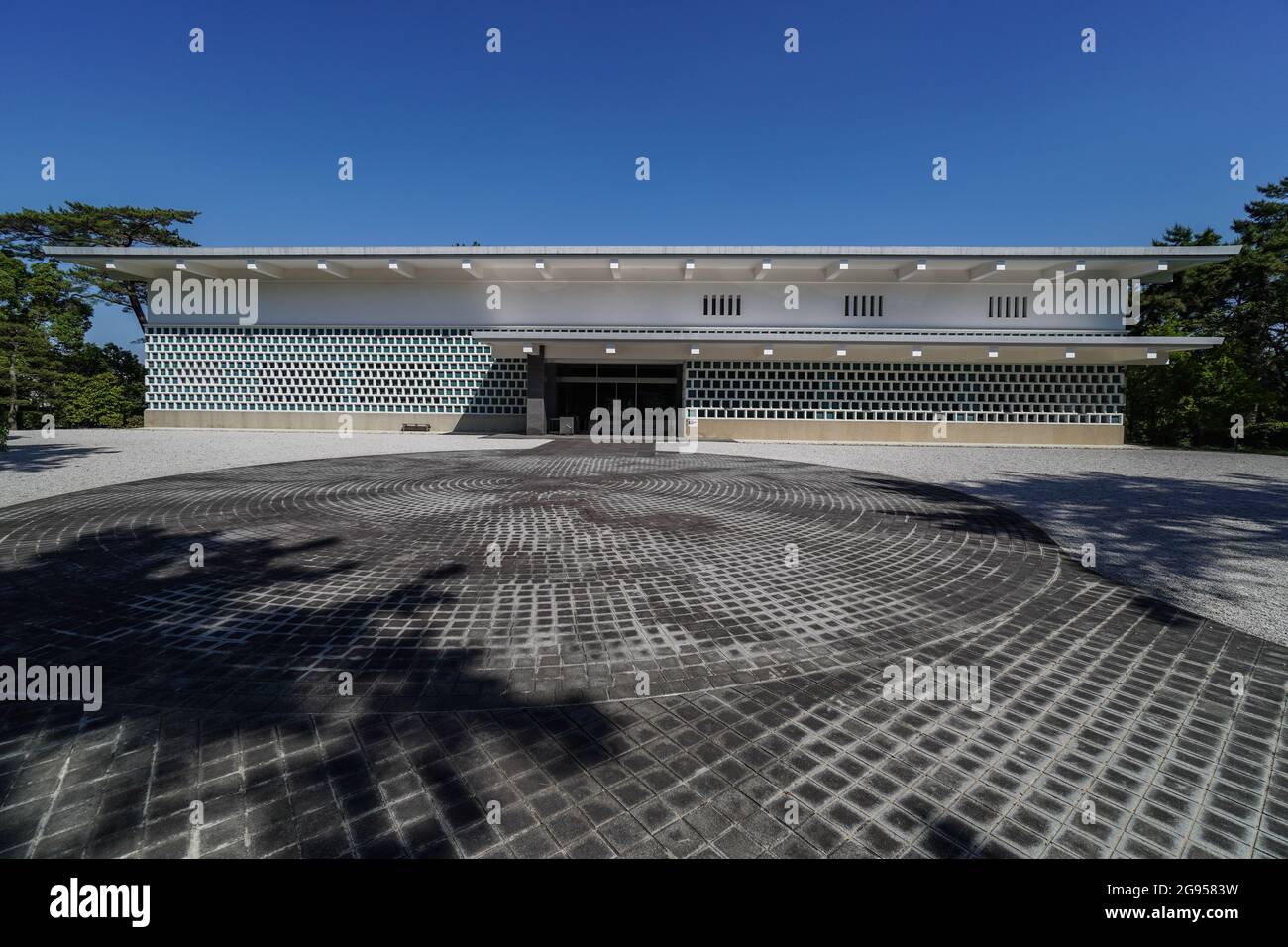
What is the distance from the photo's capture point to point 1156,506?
8.41 m

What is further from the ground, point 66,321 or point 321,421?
point 66,321

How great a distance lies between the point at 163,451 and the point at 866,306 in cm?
2403

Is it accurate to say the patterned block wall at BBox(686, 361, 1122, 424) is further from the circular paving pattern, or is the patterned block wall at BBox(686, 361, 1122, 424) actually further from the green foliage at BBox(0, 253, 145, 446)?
the green foliage at BBox(0, 253, 145, 446)

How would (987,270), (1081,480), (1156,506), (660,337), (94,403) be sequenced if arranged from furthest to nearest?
(94,403), (987,270), (660,337), (1081,480), (1156,506)

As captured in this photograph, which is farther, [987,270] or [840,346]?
[987,270]

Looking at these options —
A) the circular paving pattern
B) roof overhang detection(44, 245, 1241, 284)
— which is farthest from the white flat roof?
the circular paving pattern

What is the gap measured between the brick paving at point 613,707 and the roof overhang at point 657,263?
57.3ft

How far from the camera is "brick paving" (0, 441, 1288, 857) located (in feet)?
6.27

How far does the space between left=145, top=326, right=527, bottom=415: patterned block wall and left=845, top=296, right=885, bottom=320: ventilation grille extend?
1363 centimetres

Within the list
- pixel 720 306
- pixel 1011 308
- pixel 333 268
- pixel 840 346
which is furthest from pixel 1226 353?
pixel 333 268

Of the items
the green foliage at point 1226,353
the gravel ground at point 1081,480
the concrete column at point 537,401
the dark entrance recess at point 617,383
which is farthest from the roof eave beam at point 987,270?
the concrete column at point 537,401

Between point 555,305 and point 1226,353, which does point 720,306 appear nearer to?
point 555,305
